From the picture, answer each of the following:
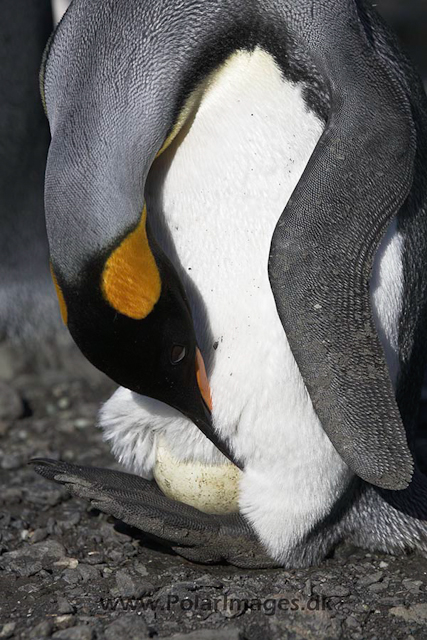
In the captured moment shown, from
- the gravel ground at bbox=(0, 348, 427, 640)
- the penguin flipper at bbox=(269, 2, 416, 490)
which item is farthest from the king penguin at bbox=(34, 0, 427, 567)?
the gravel ground at bbox=(0, 348, 427, 640)

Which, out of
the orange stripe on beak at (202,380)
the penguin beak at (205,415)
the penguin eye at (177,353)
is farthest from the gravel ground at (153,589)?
the penguin eye at (177,353)

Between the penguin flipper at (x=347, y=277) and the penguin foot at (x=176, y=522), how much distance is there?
55 centimetres

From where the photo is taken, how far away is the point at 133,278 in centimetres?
236

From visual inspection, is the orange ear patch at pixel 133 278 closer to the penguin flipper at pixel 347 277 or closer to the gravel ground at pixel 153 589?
the penguin flipper at pixel 347 277

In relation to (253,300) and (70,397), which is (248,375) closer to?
(253,300)

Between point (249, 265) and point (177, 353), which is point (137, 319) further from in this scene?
point (249, 265)

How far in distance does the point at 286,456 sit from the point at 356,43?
1.08 m

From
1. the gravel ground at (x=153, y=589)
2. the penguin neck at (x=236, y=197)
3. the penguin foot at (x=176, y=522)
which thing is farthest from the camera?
the penguin foot at (x=176, y=522)

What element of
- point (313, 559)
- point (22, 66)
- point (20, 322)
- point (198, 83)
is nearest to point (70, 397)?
point (20, 322)

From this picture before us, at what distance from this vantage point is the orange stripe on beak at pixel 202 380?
2.63 meters

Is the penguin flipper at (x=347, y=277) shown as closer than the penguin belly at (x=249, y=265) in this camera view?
Yes

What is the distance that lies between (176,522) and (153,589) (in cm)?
21

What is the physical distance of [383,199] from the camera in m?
2.45

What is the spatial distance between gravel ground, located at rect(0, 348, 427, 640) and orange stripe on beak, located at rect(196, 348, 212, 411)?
1.61ft
